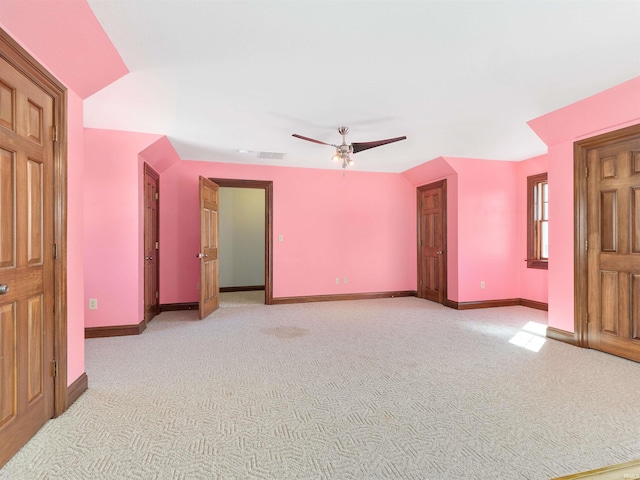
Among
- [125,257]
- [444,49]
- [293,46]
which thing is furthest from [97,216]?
[444,49]

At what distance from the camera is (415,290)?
6.38 metres

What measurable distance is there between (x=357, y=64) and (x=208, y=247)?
3462 mm

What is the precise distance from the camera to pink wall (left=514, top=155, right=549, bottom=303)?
16.9 ft

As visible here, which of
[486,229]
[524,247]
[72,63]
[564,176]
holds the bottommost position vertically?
[524,247]

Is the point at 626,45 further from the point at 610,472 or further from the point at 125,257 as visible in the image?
the point at 125,257

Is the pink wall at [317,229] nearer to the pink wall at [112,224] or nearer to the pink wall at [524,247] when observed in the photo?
the pink wall at [112,224]

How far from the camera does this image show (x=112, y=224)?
3.82 m

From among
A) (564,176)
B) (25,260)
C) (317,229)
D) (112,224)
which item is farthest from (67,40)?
(564,176)

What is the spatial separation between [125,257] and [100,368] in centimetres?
145

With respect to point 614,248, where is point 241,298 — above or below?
below

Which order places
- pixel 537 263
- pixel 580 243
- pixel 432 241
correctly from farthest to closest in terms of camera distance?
pixel 432 241 < pixel 537 263 < pixel 580 243

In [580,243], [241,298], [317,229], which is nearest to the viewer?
[580,243]

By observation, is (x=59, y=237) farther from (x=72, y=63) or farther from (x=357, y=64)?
(x=357, y=64)

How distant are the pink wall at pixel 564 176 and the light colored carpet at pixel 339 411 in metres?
0.50
